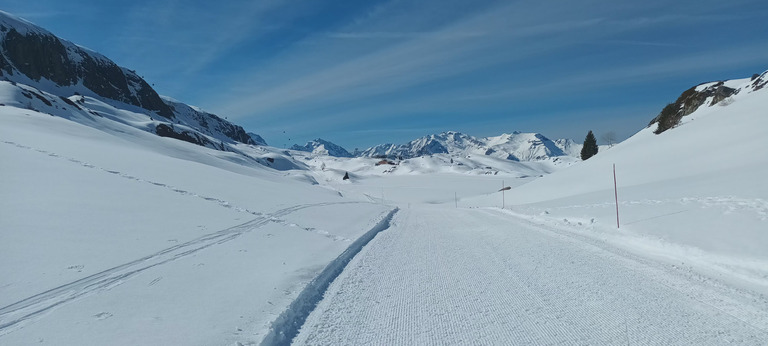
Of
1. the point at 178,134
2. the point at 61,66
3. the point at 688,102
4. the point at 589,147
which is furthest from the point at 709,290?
the point at 61,66

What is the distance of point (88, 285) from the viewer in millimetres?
5566

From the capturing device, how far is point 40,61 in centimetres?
14700

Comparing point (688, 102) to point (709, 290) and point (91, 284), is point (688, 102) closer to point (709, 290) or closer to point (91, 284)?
point (709, 290)

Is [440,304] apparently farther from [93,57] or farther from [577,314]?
[93,57]

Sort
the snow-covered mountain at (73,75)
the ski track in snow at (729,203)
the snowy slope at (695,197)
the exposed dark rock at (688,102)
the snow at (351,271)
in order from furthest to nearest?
the snow-covered mountain at (73,75) < the exposed dark rock at (688,102) < the ski track in snow at (729,203) < the snowy slope at (695,197) < the snow at (351,271)

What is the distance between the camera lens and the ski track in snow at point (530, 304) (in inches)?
175

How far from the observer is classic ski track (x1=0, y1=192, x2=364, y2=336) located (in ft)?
14.5

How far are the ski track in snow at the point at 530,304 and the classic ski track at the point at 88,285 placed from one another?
3034 mm

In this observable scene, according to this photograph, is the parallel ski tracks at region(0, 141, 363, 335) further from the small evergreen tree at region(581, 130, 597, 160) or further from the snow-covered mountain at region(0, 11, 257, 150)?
the snow-covered mountain at region(0, 11, 257, 150)

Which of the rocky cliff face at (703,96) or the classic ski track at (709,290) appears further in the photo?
the rocky cliff face at (703,96)

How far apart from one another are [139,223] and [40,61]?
189 m

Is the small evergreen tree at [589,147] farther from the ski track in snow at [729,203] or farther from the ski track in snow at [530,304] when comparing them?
the ski track in snow at [530,304]

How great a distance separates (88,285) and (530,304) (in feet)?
20.4

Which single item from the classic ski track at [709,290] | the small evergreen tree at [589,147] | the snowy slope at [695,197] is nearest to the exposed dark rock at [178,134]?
the small evergreen tree at [589,147]
